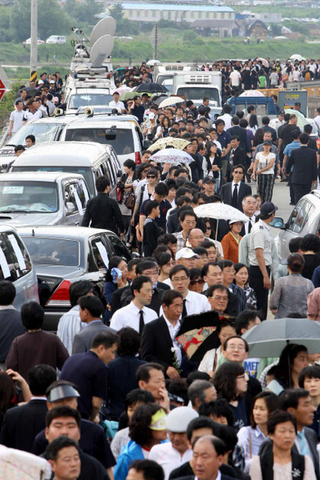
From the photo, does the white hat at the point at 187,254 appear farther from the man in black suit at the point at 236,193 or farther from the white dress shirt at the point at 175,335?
the man in black suit at the point at 236,193

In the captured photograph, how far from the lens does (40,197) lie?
13.5 m

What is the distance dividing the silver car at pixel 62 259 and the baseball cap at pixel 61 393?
15.1ft

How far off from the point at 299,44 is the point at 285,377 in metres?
134

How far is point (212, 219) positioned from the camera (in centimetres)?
1266

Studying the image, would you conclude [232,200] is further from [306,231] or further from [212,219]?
[306,231]

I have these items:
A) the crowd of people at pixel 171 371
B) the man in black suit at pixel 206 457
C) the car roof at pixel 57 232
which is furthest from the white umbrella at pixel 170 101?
the man in black suit at pixel 206 457

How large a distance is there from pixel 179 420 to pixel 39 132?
630 inches

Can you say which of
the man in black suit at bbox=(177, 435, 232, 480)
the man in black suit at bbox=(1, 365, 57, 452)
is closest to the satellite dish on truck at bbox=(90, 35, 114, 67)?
the man in black suit at bbox=(1, 365, 57, 452)

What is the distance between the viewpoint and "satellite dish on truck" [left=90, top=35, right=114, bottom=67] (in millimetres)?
35188

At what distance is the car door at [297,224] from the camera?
38.7 ft

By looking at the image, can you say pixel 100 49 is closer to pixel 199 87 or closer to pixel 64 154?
pixel 199 87

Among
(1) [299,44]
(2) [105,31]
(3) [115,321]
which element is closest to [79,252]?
(3) [115,321]

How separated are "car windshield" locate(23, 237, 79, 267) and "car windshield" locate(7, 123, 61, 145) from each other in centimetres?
941

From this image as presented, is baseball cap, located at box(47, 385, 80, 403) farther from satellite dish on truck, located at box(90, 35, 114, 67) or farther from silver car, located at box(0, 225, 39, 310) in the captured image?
satellite dish on truck, located at box(90, 35, 114, 67)
